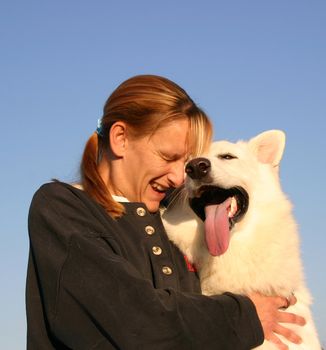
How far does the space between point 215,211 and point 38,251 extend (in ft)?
5.49

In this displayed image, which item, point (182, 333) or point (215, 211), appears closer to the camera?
point (182, 333)

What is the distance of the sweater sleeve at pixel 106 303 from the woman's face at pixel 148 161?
77cm

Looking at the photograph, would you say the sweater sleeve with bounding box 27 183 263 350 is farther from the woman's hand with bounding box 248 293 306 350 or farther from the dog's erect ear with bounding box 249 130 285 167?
the dog's erect ear with bounding box 249 130 285 167

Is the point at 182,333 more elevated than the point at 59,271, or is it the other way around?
the point at 59,271

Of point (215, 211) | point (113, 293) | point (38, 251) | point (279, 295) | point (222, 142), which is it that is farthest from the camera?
point (222, 142)

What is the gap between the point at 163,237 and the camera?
4.34 m

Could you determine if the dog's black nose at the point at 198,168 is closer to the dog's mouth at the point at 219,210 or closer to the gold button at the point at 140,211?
the dog's mouth at the point at 219,210

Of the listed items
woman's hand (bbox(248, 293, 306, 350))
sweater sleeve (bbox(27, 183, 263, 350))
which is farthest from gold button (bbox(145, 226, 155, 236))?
woman's hand (bbox(248, 293, 306, 350))

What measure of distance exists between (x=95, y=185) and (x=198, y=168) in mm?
855

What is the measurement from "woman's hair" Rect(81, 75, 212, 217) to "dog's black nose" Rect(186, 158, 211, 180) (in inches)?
4.8

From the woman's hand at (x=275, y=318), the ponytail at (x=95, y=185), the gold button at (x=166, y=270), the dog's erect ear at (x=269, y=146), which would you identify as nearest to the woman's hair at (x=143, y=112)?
the ponytail at (x=95, y=185)

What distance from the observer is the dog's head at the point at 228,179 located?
4.41 meters

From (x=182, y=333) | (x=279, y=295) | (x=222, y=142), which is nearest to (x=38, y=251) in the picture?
(x=182, y=333)

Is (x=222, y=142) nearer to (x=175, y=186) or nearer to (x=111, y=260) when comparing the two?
(x=175, y=186)
